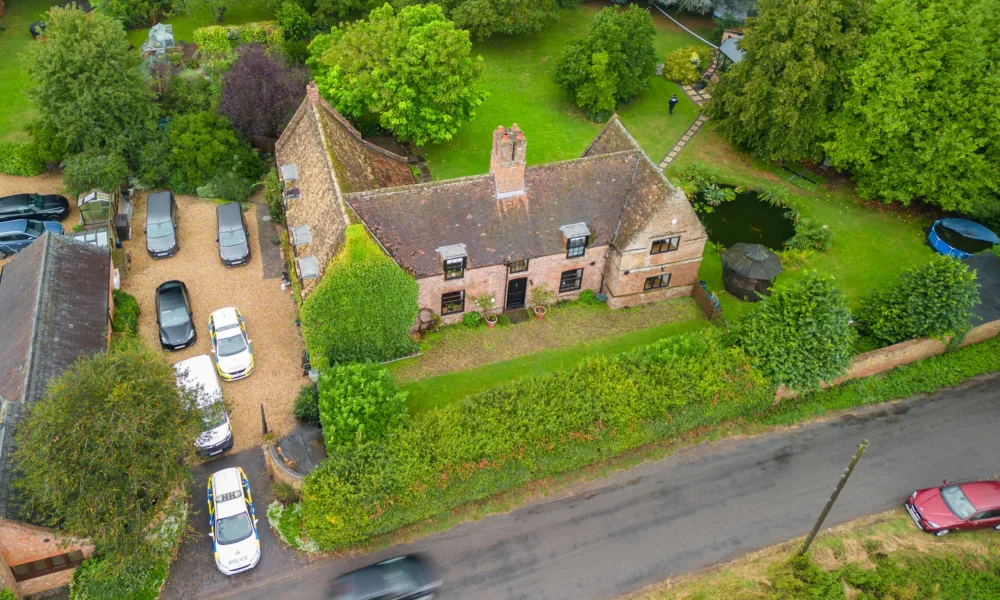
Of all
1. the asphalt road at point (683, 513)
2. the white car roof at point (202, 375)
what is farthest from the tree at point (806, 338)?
the white car roof at point (202, 375)

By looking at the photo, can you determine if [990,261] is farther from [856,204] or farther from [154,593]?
[154,593]

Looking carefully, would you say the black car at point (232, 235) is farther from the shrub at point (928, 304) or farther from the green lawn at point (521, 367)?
the shrub at point (928, 304)

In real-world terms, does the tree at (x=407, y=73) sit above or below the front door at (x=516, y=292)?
above

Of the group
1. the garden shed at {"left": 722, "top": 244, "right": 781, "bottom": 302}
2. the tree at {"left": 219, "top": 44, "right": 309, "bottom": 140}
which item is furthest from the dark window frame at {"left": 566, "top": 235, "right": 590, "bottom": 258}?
the tree at {"left": 219, "top": 44, "right": 309, "bottom": 140}

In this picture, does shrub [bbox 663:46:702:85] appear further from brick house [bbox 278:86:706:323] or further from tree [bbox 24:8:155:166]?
tree [bbox 24:8:155:166]

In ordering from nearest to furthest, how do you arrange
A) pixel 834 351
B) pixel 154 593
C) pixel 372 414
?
pixel 154 593, pixel 372 414, pixel 834 351

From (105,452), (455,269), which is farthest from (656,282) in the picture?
(105,452)

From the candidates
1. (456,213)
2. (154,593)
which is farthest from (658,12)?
(154,593)
